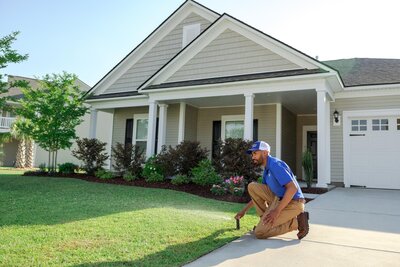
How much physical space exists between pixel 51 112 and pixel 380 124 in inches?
A: 501

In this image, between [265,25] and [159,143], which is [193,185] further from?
[265,25]

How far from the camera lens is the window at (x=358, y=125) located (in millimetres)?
10594

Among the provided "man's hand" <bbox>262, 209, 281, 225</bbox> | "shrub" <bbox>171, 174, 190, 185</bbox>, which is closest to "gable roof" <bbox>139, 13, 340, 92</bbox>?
"shrub" <bbox>171, 174, 190, 185</bbox>

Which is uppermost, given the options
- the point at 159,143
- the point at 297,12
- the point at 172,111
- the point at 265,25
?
the point at 265,25

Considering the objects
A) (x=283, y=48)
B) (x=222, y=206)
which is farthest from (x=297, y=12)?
(x=222, y=206)

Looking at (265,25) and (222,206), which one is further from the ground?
(265,25)

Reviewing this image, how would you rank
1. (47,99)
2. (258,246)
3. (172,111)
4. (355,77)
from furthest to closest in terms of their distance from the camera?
(172,111), (47,99), (355,77), (258,246)

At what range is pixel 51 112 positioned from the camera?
41.2 feet

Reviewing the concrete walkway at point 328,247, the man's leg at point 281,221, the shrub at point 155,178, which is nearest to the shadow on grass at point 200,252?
the concrete walkway at point 328,247

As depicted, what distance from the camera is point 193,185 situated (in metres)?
9.52

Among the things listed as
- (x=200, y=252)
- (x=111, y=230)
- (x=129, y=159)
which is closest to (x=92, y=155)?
(x=129, y=159)

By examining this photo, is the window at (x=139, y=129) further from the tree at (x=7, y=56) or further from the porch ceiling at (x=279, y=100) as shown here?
the tree at (x=7, y=56)

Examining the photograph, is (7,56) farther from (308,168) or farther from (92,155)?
(308,168)

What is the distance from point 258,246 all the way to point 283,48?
777 cm
